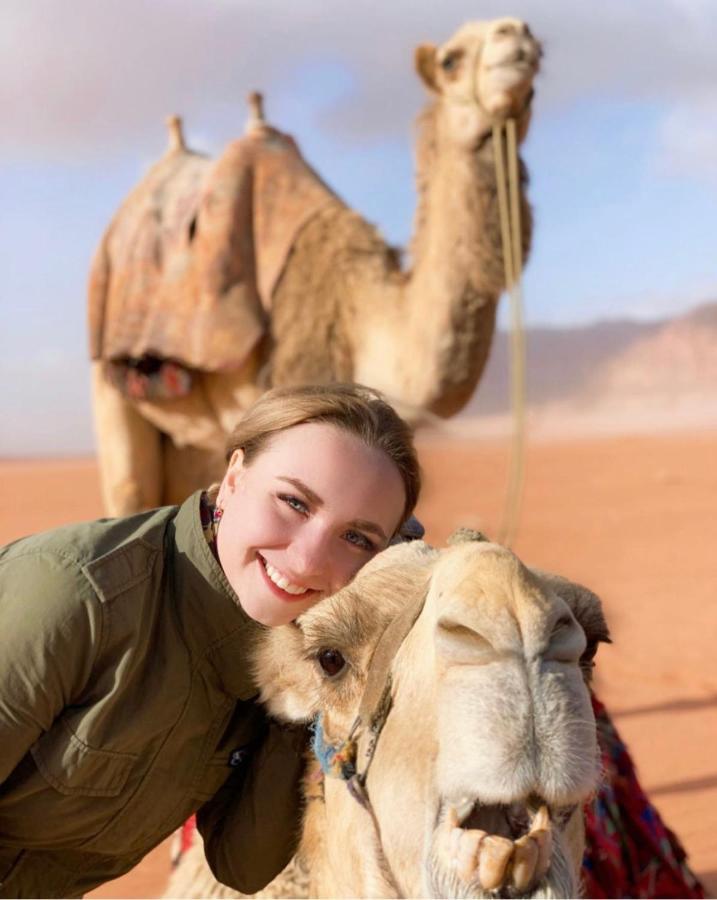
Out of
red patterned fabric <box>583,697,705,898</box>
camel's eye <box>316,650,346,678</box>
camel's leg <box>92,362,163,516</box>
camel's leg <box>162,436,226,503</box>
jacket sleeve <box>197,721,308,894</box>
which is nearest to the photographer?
camel's eye <box>316,650,346,678</box>

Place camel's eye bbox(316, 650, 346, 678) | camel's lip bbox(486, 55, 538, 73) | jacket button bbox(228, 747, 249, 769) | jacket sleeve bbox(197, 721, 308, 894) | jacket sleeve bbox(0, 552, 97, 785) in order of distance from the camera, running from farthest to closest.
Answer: camel's lip bbox(486, 55, 538, 73) → jacket button bbox(228, 747, 249, 769) → jacket sleeve bbox(197, 721, 308, 894) → jacket sleeve bbox(0, 552, 97, 785) → camel's eye bbox(316, 650, 346, 678)

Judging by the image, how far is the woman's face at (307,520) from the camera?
2107 mm

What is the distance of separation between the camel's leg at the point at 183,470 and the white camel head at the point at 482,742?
16.9 ft

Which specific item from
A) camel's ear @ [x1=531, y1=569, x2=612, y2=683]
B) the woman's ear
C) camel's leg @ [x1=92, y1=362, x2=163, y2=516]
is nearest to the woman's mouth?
the woman's ear

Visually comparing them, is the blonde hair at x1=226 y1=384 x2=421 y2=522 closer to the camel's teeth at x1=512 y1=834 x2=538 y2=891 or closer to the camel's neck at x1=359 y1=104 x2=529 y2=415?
the camel's teeth at x1=512 y1=834 x2=538 y2=891

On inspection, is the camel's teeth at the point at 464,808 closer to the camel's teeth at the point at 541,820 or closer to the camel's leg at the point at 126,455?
the camel's teeth at the point at 541,820

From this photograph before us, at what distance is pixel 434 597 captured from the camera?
1.60 m

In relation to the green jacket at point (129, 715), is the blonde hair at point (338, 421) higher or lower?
higher

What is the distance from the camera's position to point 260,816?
2275 millimetres

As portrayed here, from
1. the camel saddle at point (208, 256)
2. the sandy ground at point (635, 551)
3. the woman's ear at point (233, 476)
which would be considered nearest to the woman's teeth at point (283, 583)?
the woman's ear at point (233, 476)

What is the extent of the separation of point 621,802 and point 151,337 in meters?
3.86

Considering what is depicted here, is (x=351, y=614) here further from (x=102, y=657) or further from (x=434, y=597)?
(x=102, y=657)

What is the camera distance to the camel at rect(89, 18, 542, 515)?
5625mm

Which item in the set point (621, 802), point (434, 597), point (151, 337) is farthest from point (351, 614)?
point (151, 337)
